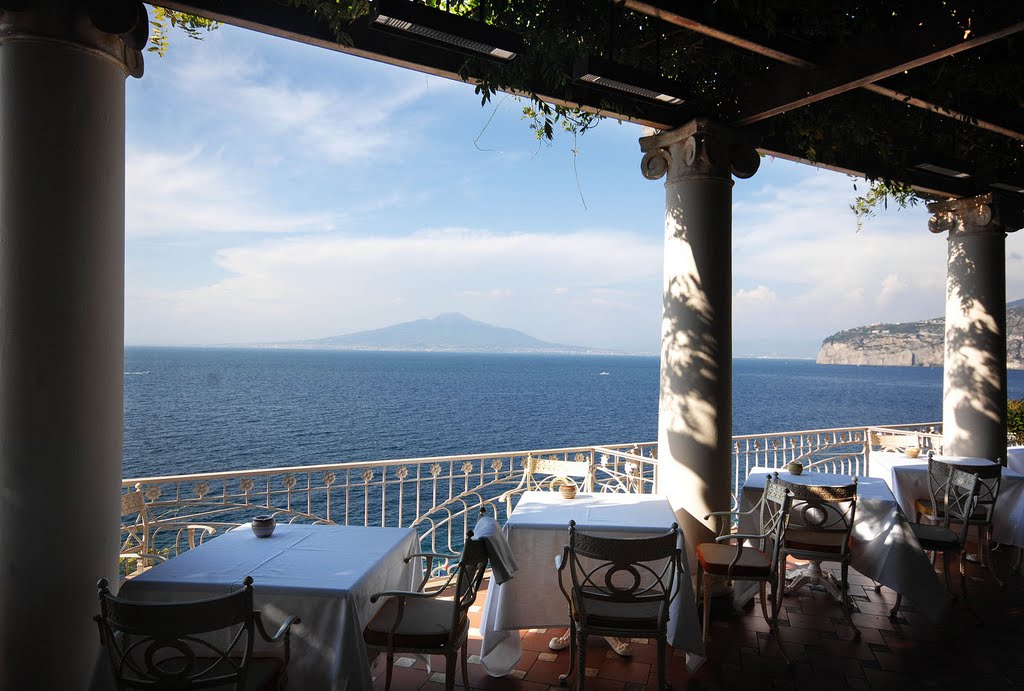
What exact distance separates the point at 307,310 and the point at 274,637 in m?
72.2

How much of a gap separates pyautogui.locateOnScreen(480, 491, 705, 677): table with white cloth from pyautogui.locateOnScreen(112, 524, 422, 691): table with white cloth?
2.36ft

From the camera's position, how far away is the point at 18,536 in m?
2.57

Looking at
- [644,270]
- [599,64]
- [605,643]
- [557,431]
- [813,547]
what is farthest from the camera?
[644,270]

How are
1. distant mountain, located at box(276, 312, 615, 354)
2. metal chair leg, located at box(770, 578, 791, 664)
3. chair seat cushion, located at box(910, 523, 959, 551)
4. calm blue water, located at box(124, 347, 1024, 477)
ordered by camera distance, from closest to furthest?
metal chair leg, located at box(770, 578, 791, 664)
chair seat cushion, located at box(910, 523, 959, 551)
calm blue water, located at box(124, 347, 1024, 477)
distant mountain, located at box(276, 312, 615, 354)

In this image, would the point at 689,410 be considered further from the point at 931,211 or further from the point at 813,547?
the point at 931,211

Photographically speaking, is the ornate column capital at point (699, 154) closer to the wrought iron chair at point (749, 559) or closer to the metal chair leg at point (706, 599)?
the wrought iron chair at point (749, 559)

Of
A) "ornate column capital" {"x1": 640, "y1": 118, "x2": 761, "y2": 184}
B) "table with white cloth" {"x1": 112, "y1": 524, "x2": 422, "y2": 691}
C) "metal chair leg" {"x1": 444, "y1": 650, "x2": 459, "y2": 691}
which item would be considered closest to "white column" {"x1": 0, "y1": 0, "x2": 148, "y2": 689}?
"table with white cloth" {"x1": 112, "y1": 524, "x2": 422, "y2": 691}

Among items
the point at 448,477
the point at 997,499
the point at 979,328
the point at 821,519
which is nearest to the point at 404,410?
the point at 448,477

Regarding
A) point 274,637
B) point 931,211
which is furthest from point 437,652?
point 931,211

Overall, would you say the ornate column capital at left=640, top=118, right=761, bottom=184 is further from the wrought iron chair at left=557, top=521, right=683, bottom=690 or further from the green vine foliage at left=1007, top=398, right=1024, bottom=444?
the green vine foliage at left=1007, top=398, right=1024, bottom=444

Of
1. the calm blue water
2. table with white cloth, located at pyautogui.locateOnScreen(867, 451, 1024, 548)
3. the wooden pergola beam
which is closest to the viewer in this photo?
the wooden pergola beam

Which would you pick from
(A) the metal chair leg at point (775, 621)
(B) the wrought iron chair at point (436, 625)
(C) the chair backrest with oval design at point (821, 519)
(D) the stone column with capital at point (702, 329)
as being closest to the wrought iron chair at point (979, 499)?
(C) the chair backrest with oval design at point (821, 519)

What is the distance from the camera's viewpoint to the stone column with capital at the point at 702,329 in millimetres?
4363

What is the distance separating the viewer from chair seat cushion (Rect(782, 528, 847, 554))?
169 inches
